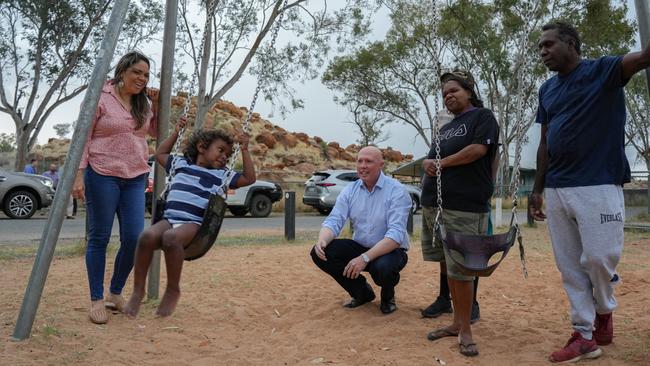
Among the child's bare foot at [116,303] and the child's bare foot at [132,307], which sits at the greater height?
the child's bare foot at [132,307]

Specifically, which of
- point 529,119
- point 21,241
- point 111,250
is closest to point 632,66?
point 111,250

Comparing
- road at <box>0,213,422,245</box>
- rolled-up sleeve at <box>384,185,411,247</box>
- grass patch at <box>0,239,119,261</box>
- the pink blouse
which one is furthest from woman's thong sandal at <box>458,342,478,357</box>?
road at <box>0,213,422,245</box>

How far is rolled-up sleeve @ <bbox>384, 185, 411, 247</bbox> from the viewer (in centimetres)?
448

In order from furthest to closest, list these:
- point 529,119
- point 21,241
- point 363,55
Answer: point 363,55 → point 529,119 → point 21,241

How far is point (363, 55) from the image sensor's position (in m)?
28.4

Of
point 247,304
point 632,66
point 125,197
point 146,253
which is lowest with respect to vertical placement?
point 247,304

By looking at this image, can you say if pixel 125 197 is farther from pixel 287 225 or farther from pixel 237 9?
pixel 237 9

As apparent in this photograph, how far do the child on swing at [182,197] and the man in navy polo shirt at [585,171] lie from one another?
1.92m

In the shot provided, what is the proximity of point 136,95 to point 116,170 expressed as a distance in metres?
0.59

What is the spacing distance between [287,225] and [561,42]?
7363 millimetres

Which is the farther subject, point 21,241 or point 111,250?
point 21,241

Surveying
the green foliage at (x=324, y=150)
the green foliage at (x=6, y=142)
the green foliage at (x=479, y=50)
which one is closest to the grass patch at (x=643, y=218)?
the green foliage at (x=479, y=50)

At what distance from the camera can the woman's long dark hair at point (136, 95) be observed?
410 cm

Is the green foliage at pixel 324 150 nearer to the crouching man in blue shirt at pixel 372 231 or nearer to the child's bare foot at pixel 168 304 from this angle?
the crouching man in blue shirt at pixel 372 231
